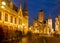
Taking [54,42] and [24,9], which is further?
[24,9]

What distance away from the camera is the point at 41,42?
7.04 m

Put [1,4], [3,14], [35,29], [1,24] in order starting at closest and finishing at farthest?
1. [1,4]
2. [1,24]
3. [3,14]
4. [35,29]

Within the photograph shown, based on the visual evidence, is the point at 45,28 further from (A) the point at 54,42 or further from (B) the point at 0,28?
(A) the point at 54,42

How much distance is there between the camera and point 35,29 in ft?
102

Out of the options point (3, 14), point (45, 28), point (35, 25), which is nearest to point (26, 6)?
point (35, 25)

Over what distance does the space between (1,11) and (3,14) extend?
575 mm

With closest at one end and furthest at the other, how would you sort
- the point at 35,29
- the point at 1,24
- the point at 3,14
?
the point at 1,24 → the point at 3,14 → the point at 35,29

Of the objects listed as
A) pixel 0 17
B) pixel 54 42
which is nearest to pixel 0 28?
pixel 0 17

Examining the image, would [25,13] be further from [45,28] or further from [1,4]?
[1,4]

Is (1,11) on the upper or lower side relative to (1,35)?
upper

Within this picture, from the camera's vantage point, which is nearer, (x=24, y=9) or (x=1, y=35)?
(x=1, y=35)

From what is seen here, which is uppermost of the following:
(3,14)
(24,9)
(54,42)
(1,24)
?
(24,9)

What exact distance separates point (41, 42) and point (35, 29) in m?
24.1

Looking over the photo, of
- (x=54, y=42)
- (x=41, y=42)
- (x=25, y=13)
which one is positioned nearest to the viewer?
(x=41, y=42)
